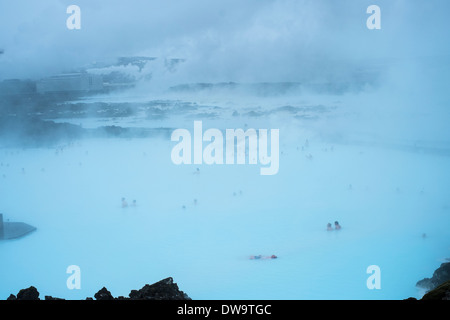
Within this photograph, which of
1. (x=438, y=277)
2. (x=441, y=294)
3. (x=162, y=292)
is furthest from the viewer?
(x=438, y=277)

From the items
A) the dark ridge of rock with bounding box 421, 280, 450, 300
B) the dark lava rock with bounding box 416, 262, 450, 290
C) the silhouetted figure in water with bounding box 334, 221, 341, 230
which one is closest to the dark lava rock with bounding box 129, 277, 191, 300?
the dark ridge of rock with bounding box 421, 280, 450, 300

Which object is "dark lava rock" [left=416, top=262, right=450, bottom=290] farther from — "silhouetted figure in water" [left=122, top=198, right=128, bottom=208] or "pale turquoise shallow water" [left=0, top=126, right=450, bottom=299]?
"silhouetted figure in water" [left=122, top=198, right=128, bottom=208]

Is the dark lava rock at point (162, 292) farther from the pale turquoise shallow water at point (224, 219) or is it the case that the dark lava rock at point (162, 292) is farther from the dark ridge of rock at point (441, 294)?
the dark ridge of rock at point (441, 294)

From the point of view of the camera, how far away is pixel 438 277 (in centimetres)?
442

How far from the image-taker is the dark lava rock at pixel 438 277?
4379 mm

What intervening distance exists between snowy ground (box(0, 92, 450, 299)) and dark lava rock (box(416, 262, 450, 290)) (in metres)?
0.13

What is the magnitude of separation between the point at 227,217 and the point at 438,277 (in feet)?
6.28

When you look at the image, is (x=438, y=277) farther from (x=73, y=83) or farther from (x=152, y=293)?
(x=73, y=83)

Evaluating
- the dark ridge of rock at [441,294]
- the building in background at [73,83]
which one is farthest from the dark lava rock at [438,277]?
the building in background at [73,83]

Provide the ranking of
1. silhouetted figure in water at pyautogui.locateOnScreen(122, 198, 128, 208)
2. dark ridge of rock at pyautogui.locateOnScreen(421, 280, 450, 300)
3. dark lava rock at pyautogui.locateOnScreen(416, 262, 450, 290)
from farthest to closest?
1. silhouetted figure in water at pyautogui.locateOnScreen(122, 198, 128, 208)
2. dark lava rock at pyautogui.locateOnScreen(416, 262, 450, 290)
3. dark ridge of rock at pyautogui.locateOnScreen(421, 280, 450, 300)

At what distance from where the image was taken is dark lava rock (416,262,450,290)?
4379 millimetres

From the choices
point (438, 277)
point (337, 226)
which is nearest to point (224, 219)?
point (337, 226)

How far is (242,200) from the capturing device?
461cm
